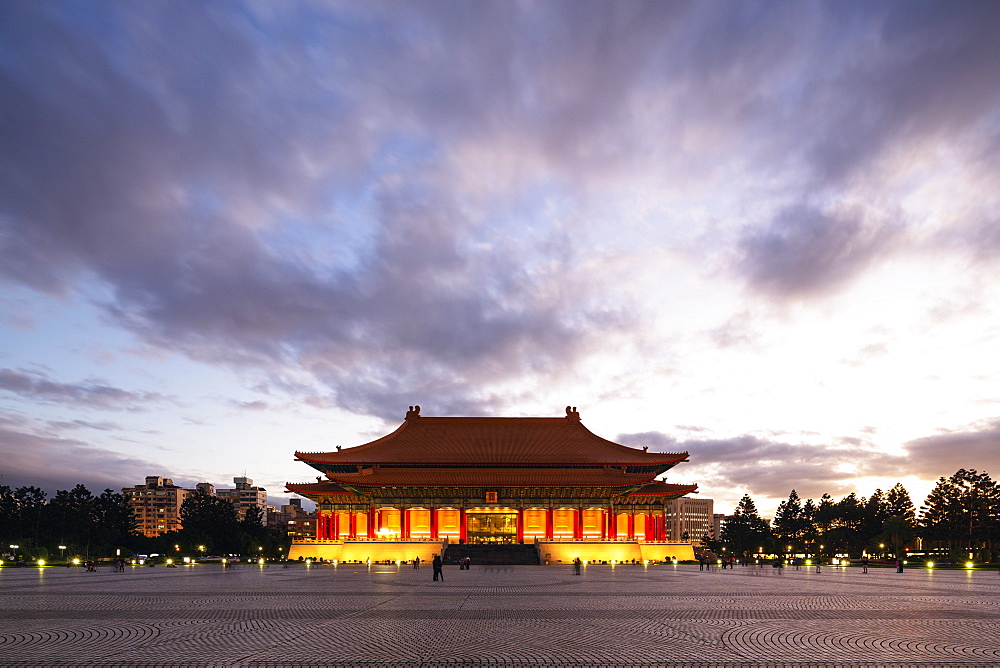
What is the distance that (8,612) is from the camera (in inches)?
817

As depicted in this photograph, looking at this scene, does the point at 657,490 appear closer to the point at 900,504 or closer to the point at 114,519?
the point at 900,504

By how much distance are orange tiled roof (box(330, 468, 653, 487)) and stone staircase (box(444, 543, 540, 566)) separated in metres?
7.09

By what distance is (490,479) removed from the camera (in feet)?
233

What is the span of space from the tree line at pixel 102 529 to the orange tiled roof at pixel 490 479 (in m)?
24.8

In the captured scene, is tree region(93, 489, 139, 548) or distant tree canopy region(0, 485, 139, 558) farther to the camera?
tree region(93, 489, 139, 548)

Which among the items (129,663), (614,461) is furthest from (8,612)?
(614,461)

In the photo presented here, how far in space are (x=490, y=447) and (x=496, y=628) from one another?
62.9 metres

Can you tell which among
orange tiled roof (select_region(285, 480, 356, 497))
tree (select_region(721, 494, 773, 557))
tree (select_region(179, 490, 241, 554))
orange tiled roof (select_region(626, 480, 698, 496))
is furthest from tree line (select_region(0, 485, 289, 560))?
tree (select_region(721, 494, 773, 557))

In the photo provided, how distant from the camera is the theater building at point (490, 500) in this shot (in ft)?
230

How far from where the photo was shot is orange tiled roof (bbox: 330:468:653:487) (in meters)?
70.1

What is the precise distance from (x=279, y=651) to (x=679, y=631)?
8650 millimetres

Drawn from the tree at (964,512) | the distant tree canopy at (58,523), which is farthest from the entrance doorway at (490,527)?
the tree at (964,512)

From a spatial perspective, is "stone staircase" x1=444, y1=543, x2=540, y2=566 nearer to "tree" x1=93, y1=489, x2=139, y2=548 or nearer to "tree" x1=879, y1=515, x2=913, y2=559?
"tree" x1=93, y1=489, x2=139, y2=548

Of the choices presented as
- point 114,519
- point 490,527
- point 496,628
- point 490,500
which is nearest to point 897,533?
point 490,527
